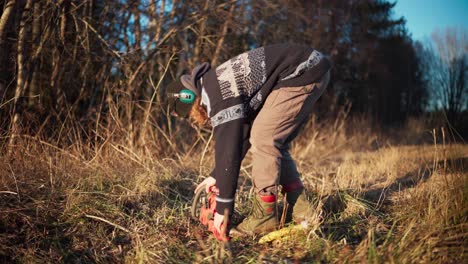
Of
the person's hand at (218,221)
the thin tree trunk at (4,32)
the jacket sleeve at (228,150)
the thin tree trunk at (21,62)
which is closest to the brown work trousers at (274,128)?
the jacket sleeve at (228,150)

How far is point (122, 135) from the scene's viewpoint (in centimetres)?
399

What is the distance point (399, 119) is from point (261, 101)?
43.7 feet

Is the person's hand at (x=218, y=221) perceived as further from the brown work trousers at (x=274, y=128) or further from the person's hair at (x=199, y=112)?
the person's hair at (x=199, y=112)

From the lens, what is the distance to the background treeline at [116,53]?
3795 mm

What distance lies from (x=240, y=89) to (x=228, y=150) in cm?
35

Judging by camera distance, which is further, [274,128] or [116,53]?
[116,53]

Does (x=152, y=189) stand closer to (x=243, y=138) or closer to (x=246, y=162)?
(x=243, y=138)

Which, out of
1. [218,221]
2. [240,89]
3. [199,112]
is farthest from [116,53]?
[218,221]

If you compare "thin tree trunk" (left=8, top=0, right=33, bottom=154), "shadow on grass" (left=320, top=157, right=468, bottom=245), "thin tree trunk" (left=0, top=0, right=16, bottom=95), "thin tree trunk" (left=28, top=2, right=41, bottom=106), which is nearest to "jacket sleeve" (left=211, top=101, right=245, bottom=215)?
"shadow on grass" (left=320, top=157, right=468, bottom=245)

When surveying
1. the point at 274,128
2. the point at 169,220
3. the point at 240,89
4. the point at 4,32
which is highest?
the point at 4,32

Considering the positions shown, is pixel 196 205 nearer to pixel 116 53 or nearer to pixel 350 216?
pixel 350 216

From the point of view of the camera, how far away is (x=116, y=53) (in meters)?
4.44

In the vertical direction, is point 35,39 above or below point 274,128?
above

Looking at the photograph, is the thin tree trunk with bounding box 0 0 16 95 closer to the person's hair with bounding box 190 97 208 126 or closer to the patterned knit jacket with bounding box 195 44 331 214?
the person's hair with bounding box 190 97 208 126
